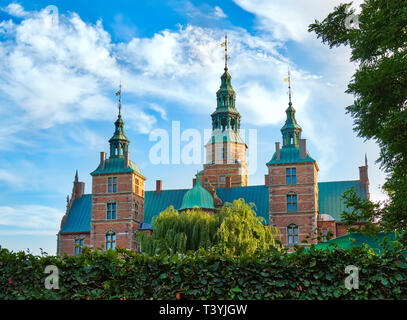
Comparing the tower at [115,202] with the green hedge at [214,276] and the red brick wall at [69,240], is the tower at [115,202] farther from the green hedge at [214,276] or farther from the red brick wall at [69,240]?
the green hedge at [214,276]

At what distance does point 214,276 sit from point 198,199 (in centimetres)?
3376

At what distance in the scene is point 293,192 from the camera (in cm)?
4319

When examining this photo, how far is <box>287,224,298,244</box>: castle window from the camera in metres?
42.5

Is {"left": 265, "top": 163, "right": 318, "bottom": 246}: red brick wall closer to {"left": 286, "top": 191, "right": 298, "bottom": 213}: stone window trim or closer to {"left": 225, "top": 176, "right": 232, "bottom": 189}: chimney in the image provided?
{"left": 286, "top": 191, "right": 298, "bottom": 213}: stone window trim

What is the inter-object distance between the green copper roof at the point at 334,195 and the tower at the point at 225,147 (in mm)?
8092

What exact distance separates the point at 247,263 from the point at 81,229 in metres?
40.2

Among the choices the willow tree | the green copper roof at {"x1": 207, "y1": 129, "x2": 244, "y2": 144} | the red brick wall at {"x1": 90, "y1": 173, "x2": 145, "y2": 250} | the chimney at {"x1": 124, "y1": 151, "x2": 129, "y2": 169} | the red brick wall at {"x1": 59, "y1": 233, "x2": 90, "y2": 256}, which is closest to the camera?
the willow tree

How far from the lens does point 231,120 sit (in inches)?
2064

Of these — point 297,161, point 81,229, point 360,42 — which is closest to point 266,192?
point 297,161

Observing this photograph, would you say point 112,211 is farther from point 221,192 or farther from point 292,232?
point 292,232

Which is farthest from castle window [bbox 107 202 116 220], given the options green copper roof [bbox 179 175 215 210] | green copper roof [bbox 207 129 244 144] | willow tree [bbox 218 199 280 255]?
willow tree [bbox 218 199 280 255]

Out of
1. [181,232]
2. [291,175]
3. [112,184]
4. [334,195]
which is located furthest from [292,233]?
[112,184]

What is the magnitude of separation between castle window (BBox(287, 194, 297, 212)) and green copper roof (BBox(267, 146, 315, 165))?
283 centimetres

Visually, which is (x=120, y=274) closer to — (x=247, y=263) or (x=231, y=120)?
(x=247, y=263)
